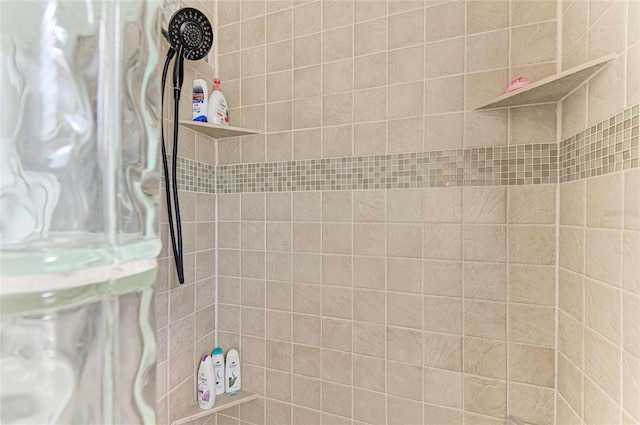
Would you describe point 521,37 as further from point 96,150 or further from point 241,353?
point 241,353

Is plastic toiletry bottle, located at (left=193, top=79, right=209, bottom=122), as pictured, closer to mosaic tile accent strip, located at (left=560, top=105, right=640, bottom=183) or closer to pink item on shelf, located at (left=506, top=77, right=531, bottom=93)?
pink item on shelf, located at (left=506, top=77, right=531, bottom=93)

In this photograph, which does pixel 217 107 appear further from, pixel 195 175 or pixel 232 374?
pixel 232 374

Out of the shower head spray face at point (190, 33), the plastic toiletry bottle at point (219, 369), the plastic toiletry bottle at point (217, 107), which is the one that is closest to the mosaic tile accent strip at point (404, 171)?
the plastic toiletry bottle at point (217, 107)

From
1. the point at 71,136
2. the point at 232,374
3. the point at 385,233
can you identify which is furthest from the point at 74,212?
the point at 232,374

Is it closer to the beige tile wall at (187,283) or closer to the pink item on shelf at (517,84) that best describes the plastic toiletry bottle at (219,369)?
the beige tile wall at (187,283)

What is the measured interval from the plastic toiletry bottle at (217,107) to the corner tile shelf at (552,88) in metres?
1.10

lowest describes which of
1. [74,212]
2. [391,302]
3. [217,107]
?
[391,302]

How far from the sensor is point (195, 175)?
145 centimetres

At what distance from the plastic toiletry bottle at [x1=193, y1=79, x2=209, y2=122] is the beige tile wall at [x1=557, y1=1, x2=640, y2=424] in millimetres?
1408

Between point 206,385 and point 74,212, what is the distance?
1.36 m

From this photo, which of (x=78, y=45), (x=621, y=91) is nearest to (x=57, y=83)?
(x=78, y=45)

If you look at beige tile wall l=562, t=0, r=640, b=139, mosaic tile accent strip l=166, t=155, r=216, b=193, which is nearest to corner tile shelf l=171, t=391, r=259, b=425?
mosaic tile accent strip l=166, t=155, r=216, b=193

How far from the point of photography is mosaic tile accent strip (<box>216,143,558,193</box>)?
1.15 metres

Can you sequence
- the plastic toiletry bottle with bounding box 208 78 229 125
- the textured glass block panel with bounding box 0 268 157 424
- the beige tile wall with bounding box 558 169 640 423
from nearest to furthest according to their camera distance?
the textured glass block panel with bounding box 0 268 157 424
the beige tile wall with bounding box 558 169 640 423
the plastic toiletry bottle with bounding box 208 78 229 125
